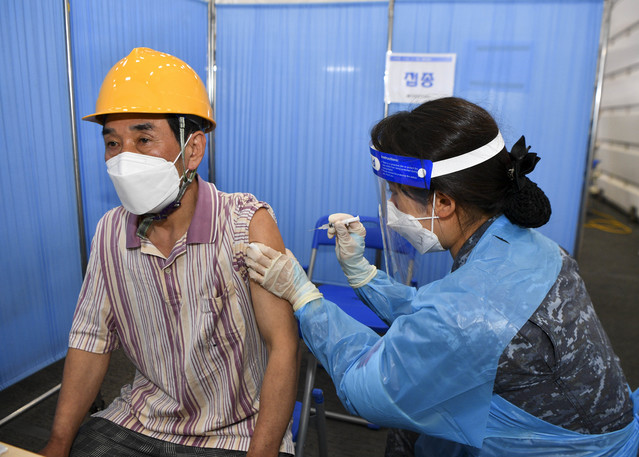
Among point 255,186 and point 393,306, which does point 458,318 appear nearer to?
point 393,306

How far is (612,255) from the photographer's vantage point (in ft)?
17.9

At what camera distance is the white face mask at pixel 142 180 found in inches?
46.6

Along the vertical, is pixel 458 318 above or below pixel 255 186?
above

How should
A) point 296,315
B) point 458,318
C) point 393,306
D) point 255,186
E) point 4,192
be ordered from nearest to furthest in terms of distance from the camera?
point 458,318, point 296,315, point 393,306, point 4,192, point 255,186

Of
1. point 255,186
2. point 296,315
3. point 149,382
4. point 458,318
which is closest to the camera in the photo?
point 458,318

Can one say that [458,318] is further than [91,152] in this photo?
No

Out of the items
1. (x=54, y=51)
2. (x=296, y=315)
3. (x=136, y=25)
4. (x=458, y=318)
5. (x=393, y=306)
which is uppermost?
(x=136, y=25)

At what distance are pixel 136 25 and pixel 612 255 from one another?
568cm

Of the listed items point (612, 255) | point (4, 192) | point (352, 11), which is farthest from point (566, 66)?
point (612, 255)

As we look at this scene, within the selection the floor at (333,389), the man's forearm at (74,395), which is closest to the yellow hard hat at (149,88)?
the man's forearm at (74,395)

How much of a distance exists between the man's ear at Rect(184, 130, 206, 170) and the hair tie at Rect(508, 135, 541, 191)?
2.84 feet

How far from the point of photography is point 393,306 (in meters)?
1.56

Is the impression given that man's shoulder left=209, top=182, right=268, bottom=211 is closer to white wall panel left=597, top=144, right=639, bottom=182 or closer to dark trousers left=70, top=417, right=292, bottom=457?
dark trousers left=70, top=417, right=292, bottom=457

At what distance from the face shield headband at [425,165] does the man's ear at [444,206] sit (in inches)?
2.4
